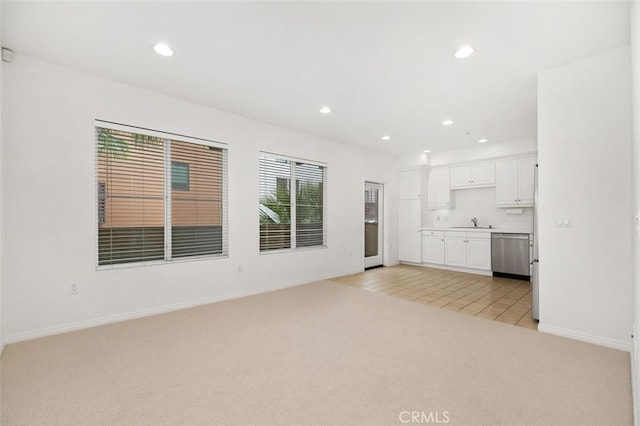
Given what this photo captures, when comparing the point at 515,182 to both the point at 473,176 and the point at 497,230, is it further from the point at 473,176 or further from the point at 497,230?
the point at 497,230

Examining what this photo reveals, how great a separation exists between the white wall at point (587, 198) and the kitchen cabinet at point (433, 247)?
365cm

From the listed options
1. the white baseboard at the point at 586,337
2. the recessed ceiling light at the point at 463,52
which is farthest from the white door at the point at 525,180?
the recessed ceiling light at the point at 463,52

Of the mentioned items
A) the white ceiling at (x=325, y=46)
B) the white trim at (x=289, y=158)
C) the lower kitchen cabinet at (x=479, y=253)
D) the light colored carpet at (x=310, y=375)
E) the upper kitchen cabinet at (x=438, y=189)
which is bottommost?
the light colored carpet at (x=310, y=375)

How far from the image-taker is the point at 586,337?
278 cm

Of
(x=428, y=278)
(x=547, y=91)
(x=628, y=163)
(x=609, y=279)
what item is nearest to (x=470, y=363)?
(x=609, y=279)

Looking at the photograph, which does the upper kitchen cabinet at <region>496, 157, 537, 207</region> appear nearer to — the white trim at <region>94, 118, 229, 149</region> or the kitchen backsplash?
the kitchen backsplash

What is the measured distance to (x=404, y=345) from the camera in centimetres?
271

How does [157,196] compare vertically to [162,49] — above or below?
below

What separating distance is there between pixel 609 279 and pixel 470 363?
5.07 feet

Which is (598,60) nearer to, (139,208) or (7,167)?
(139,208)

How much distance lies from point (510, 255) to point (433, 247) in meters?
1.53

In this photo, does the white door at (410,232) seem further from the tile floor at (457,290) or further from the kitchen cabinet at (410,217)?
the tile floor at (457,290)

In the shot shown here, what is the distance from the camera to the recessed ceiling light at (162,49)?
8.52 ft

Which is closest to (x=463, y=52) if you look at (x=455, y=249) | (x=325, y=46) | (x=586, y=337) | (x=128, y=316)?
(x=325, y=46)
